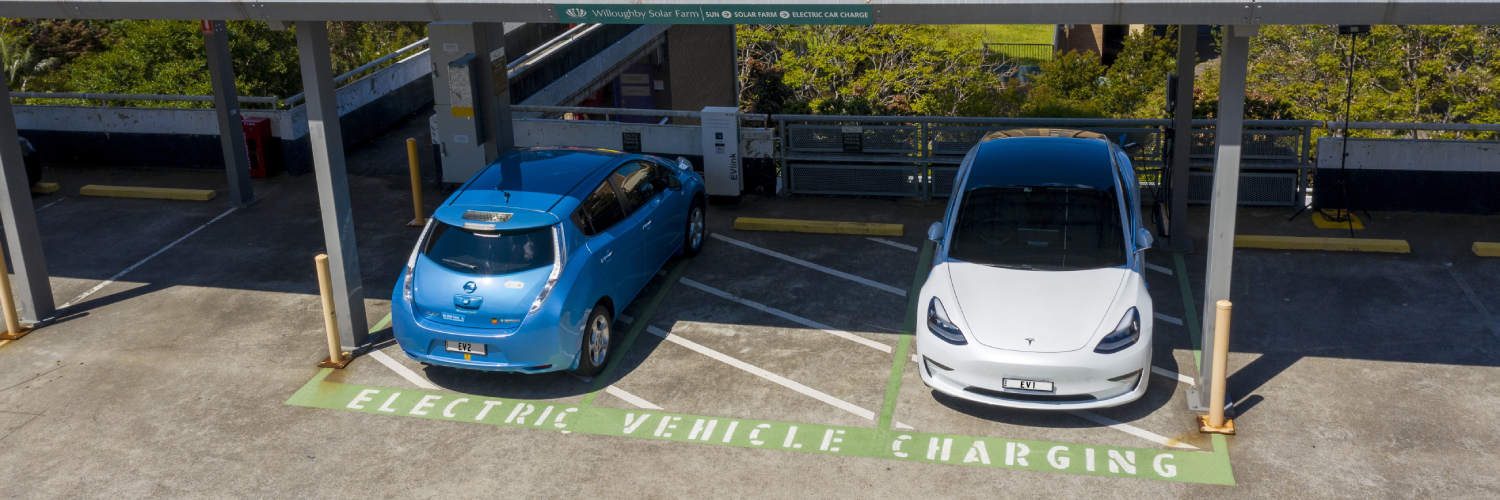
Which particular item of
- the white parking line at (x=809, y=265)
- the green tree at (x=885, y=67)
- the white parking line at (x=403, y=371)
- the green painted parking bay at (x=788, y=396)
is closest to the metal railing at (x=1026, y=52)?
the green tree at (x=885, y=67)

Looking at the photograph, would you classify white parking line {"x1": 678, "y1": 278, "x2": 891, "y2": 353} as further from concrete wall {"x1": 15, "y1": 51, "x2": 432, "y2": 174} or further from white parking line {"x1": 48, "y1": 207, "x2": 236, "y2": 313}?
concrete wall {"x1": 15, "y1": 51, "x2": 432, "y2": 174}

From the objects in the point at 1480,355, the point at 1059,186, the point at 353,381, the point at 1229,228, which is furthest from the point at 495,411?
the point at 1480,355

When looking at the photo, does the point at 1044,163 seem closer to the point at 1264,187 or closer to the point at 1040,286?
the point at 1040,286

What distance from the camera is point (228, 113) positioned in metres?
13.8

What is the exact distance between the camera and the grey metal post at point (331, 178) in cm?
906

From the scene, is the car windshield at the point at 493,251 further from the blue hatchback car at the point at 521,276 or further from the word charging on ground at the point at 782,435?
the word charging on ground at the point at 782,435

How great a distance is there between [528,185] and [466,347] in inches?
63.1

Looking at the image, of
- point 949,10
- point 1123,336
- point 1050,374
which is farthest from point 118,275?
point 1123,336

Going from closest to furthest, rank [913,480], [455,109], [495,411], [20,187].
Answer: [913,480], [495,411], [20,187], [455,109]

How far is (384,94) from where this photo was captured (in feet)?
60.9

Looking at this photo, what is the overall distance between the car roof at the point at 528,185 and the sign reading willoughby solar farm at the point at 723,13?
1.69 metres

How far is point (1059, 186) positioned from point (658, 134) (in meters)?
6.20

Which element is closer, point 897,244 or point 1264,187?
point 897,244

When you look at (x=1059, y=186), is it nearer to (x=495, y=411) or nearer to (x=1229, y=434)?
(x=1229, y=434)
